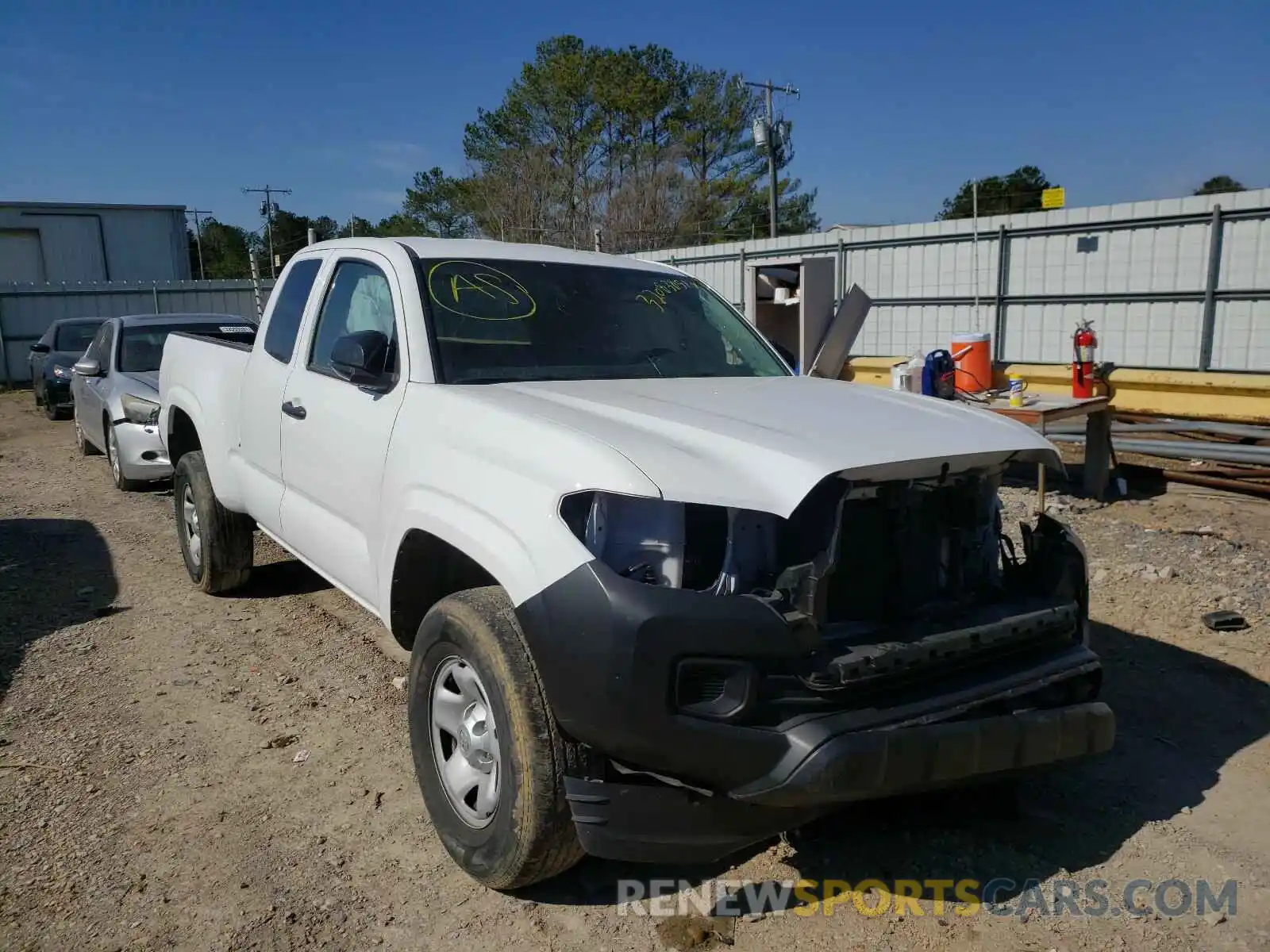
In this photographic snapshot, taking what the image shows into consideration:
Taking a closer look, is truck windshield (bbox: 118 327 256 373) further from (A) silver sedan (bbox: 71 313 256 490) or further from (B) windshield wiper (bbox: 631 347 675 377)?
(B) windshield wiper (bbox: 631 347 675 377)

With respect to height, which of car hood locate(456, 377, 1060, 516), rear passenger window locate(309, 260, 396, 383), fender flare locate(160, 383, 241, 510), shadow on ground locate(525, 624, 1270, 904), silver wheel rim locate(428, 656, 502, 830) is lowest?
A: shadow on ground locate(525, 624, 1270, 904)

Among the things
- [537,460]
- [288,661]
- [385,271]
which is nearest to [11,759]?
[288,661]

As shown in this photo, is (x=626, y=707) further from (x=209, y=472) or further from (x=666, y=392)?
(x=209, y=472)

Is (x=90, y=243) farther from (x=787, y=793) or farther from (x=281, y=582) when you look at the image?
(x=787, y=793)

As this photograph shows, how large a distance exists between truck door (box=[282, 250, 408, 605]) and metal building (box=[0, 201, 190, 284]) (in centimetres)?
3331

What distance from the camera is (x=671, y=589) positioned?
7.92ft

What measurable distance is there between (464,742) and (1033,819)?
1.96 meters

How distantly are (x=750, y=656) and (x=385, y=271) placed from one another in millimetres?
2322

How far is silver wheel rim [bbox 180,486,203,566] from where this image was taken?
576 centimetres

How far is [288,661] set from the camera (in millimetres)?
4832

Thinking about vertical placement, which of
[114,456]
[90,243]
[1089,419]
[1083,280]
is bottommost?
[114,456]

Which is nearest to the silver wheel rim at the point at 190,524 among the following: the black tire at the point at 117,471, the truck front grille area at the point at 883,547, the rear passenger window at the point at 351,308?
the rear passenger window at the point at 351,308

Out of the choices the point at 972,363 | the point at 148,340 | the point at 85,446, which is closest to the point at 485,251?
the point at 972,363

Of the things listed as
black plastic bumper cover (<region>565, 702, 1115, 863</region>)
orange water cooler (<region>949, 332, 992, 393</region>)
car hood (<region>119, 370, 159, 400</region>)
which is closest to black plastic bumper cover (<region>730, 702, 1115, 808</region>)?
black plastic bumper cover (<region>565, 702, 1115, 863</region>)
